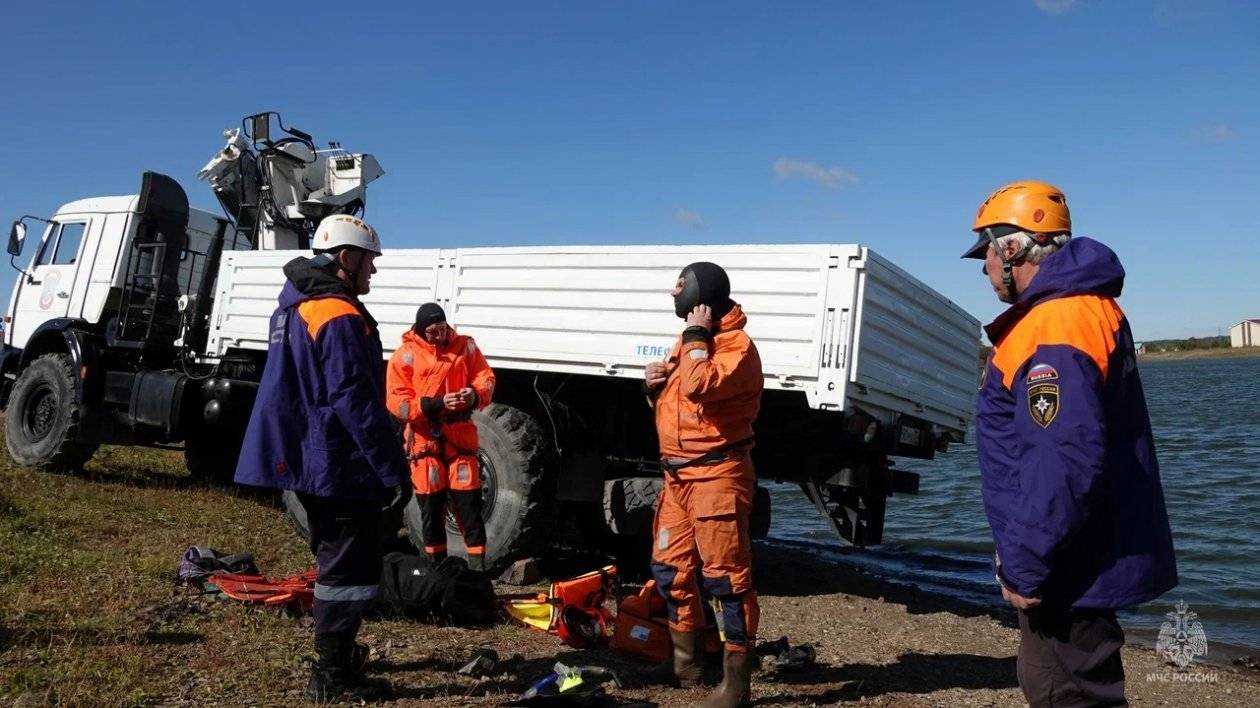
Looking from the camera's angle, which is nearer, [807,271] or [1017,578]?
[1017,578]

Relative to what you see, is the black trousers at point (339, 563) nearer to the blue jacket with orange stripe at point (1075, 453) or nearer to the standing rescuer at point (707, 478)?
the standing rescuer at point (707, 478)

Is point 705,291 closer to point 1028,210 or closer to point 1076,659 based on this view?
point 1028,210

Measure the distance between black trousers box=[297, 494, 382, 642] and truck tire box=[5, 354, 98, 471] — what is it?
714 cm

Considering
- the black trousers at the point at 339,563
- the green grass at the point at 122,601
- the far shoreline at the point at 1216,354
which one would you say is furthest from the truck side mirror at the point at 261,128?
the far shoreline at the point at 1216,354

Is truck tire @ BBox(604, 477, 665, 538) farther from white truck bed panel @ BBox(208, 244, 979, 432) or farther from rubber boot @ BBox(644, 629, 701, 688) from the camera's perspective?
rubber boot @ BBox(644, 629, 701, 688)

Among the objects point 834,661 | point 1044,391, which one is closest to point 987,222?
point 1044,391

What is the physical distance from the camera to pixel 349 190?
10.7m

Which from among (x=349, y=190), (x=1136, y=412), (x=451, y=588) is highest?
(x=349, y=190)

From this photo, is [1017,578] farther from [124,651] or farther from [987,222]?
[124,651]

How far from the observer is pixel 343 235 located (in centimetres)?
417

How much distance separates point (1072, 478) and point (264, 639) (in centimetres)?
391

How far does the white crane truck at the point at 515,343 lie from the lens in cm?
596

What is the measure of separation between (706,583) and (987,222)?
6.75 feet

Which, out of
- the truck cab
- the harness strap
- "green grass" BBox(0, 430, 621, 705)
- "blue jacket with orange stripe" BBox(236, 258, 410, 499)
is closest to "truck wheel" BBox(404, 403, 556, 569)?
"green grass" BBox(0, 430, 621, 705)
